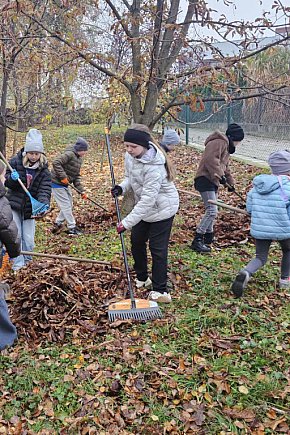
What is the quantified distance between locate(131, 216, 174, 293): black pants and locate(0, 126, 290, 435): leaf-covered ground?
0.28 metres

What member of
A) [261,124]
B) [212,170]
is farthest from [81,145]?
[261,124]

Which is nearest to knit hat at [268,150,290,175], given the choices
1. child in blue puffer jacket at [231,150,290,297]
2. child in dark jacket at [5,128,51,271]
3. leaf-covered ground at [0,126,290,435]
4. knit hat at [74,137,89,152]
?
child in blue puffer jacket at [231,150,290,297]

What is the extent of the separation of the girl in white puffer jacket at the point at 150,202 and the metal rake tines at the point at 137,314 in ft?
0.88

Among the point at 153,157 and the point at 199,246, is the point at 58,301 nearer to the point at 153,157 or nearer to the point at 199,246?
the point at 153,157

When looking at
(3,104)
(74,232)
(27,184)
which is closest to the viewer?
(27,184)

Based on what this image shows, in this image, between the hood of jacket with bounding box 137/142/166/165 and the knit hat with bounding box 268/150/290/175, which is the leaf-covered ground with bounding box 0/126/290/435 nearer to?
the knit hat with bounding box 268/150/290/175

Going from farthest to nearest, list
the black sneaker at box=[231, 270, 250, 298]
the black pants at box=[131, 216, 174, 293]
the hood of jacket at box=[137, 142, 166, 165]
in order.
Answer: the black sneaker at box=[231, 270, 250, 298] < the black pants at box=[131, 216, 174, 293] < the hood of jacket at box=[137, 142, 166, 165]

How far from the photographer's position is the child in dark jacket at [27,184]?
4.89 metres

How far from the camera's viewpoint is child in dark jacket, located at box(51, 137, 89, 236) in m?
6.57

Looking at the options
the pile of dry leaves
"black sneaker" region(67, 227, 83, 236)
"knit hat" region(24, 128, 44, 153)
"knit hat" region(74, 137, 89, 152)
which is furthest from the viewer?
"black sneaker" region(67, 227, 83, 236)

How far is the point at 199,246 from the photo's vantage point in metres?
5.73

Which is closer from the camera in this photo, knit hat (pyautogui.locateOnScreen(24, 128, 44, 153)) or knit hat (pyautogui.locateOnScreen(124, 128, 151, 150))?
knit hat (pyautogui.locateOnScreen(124, 128, 151, 150))

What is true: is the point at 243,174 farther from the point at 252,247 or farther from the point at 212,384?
the point at 212,384

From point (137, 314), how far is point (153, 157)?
1.41 m
